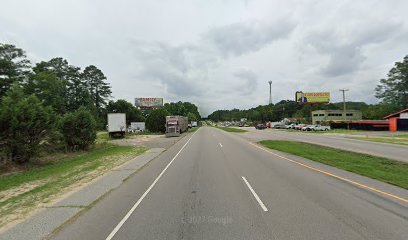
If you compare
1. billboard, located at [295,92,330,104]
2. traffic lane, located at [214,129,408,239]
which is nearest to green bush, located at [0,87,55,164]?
traffic lane, located at [214,129,408,239]

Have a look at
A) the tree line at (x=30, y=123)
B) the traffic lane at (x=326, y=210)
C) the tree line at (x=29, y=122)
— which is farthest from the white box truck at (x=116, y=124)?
the traffic lane at (x=326, y=210)

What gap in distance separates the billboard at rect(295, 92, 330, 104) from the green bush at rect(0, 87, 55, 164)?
87.9 m

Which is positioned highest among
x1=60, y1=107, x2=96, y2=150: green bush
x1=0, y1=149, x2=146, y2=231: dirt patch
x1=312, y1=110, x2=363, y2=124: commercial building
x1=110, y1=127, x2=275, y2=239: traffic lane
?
x1=312, y1=110, x2=363, y2=124: commercial building

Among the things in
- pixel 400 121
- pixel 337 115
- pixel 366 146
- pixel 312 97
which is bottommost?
pixel 366 146

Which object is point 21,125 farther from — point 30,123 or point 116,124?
point 116,124

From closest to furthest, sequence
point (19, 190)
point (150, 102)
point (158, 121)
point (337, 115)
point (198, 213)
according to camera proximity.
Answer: point (198, 213) < point (19, 190) < point (158, 121) < point (150, 102) < point (337, 115)

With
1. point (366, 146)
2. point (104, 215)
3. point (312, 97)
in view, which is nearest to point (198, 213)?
point (104, 215)

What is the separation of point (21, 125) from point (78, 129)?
27.5 ft

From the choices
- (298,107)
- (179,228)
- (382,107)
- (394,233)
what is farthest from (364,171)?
(298,107)

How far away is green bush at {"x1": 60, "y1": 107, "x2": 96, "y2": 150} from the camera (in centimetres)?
2459

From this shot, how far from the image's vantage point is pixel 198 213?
676 cm

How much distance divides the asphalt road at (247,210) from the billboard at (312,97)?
8828cm

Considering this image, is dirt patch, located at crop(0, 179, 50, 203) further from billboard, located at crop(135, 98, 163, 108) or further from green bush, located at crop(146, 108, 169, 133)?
billboard, located at crop(135, 98, 163, 108)

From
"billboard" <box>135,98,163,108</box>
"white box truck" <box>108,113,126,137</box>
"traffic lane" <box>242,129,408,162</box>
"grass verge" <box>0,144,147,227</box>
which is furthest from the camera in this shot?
"billboard" <box>135,98,163,108</box>
